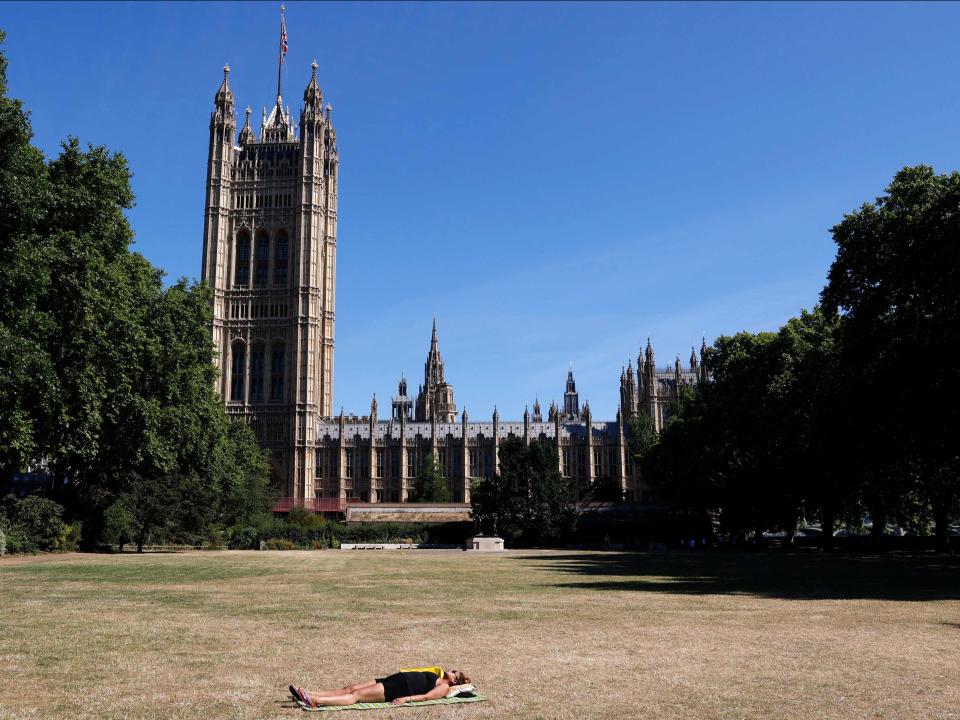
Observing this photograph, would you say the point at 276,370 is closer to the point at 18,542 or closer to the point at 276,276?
the point at 276,276

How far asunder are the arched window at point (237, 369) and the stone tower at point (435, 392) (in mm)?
47379

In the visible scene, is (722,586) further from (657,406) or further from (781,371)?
(657,406)

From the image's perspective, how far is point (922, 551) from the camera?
50.2 m

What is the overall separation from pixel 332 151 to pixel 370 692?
11950 cm

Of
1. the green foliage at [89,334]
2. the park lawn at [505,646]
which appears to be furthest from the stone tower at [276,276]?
the park lawn at [505,646]

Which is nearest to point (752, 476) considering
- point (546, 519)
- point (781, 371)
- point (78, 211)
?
point (781, 371)

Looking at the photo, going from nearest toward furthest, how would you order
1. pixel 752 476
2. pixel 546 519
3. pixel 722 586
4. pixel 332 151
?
1. pixel 722 586
2. pixel 752 476
3. pixel 546 519
4. pixel 332 151

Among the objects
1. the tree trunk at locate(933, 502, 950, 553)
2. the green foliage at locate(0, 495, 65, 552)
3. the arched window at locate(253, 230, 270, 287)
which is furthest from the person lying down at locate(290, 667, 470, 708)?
the arched window at locate(253, 230, 270, 287)

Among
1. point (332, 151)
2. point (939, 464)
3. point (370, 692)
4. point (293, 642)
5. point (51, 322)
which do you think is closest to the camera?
point (370, 692)

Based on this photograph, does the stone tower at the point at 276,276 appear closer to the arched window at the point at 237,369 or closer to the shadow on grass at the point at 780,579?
the arched window at the point at 237,369

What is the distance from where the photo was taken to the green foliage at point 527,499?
65.8 metres

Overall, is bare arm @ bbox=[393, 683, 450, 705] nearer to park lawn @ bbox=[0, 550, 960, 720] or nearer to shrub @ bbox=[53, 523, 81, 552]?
park lawn @ bbox=[0, 550, 960, 720]

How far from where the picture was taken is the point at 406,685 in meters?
9.66

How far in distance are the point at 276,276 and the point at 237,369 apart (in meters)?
13.3
